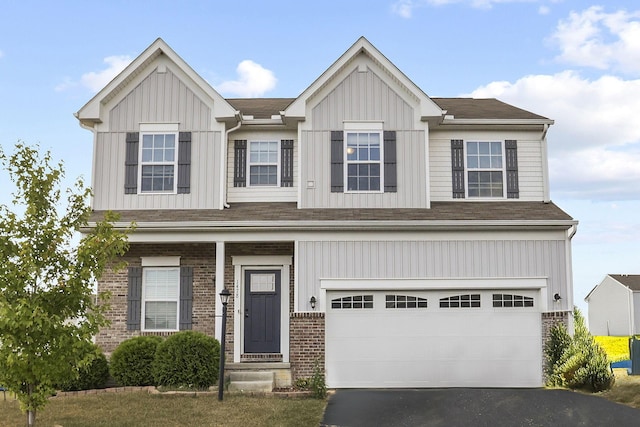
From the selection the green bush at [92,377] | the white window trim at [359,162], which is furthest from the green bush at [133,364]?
the white window trim at [359,162]

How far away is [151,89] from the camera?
18016 mm

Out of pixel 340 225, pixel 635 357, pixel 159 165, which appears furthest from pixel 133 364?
pixel 635 357

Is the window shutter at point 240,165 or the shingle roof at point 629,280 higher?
the window shutter at point 240,165

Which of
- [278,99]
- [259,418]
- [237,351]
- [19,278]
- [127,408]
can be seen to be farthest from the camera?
[278,99]

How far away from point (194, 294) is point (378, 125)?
6186mm

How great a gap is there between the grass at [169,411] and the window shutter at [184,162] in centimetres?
525

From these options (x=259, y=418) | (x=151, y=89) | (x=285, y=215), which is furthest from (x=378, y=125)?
(x=259, y=418)

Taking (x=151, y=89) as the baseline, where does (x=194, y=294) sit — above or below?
below

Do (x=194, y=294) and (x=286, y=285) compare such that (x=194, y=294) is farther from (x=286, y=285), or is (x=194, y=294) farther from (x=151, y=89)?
(x=151, y=89)

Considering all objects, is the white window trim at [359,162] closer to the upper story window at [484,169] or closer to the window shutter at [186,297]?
the upper story window at [484,169]

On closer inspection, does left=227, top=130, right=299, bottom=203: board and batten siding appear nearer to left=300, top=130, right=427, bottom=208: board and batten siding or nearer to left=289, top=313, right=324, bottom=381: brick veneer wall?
left=300, top=130, right=427, bottom=208: board and batten siding

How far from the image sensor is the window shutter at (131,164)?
17.6 meters

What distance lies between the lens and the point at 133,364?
1558 centimetres

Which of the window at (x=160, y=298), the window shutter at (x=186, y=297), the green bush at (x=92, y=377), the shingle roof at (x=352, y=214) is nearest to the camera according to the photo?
the green bush at (x=92, y=377)
